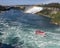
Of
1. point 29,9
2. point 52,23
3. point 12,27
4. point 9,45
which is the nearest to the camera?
point 9,45

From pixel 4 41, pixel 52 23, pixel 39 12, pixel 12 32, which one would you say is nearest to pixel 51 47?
pixel 4 41

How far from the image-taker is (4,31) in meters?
9.40

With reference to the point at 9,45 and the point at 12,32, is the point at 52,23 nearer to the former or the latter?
the point at 12,32

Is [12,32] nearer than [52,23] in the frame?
Yes

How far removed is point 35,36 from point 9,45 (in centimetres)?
180

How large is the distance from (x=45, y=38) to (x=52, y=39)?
31 centimetres

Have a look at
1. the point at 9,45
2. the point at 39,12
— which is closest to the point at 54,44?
the point at 9,45

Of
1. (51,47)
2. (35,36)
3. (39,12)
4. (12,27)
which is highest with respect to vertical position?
(39,12)

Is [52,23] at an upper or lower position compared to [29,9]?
lower

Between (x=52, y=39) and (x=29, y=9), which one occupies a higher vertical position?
(x=29, y=9)

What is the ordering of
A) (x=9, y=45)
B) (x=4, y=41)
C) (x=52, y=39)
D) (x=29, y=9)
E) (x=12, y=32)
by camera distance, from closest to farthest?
1. (x=9, y=45)
2. (x=4, y=41)
3. (x=52, y=39)
4. (x=12, y=32)
5. (x=29, y=9)

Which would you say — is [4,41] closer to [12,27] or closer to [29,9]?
[12,27]

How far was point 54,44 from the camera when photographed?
7.54m

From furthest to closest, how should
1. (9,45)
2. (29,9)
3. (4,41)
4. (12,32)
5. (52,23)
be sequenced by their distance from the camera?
(29,9) → (52,23) → (12,32) → (4,41) → (9,45)
